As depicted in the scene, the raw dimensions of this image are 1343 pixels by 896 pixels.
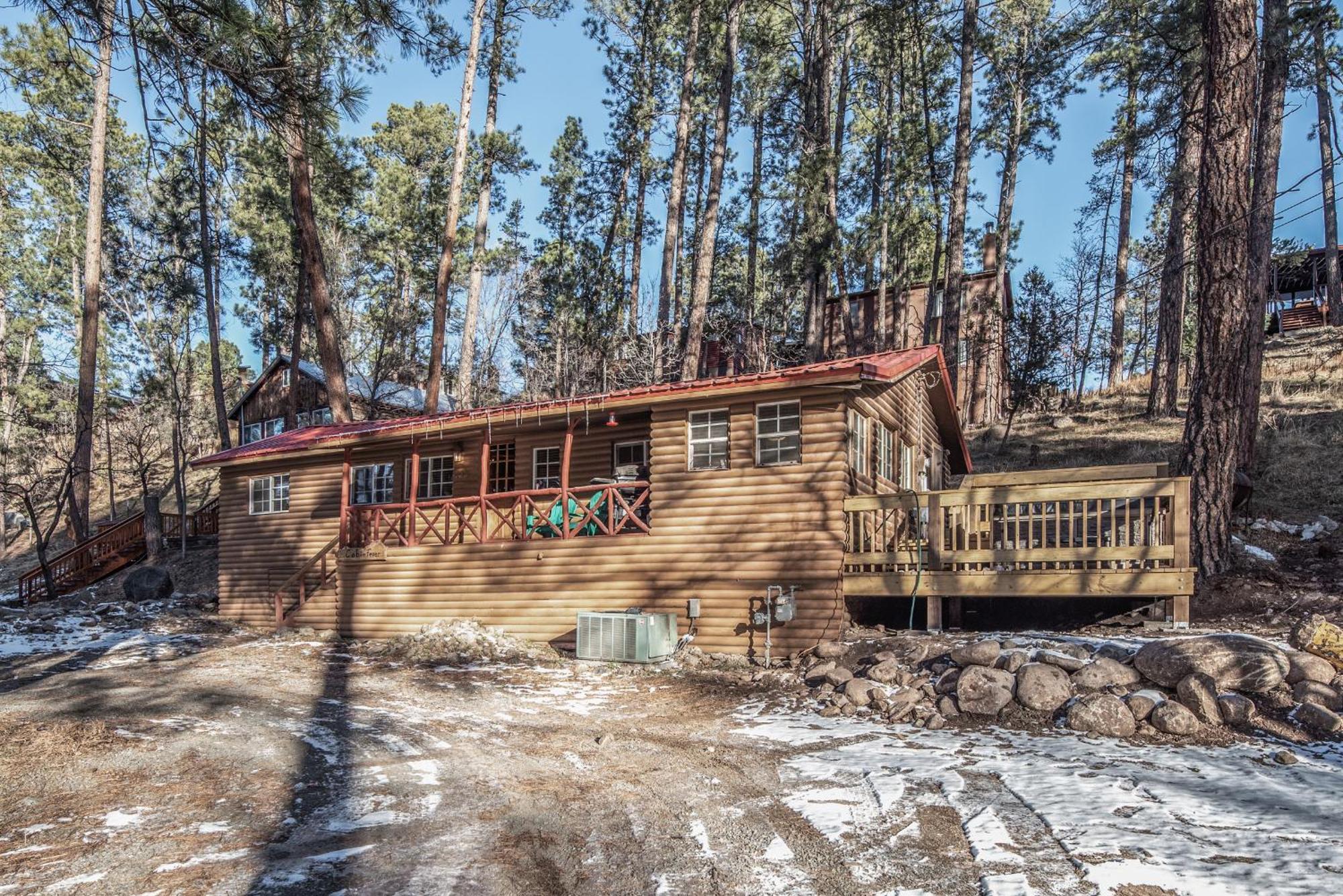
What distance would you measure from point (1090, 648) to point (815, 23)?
19.1 meters

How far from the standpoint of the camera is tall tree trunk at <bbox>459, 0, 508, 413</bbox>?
21516 millimetres

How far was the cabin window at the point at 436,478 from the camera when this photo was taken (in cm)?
1570

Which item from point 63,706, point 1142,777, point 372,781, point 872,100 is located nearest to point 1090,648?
point 1142,777

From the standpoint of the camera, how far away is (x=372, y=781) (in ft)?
17.6

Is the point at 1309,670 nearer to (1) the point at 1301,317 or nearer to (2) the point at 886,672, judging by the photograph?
(2) the point at 886,672

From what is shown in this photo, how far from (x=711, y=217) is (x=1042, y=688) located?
14353 mm

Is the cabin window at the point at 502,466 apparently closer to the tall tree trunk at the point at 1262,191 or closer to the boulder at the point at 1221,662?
the boulder at the point at 1221,662

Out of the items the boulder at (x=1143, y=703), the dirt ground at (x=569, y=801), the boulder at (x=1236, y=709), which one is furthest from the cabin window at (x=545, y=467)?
the boulder at (x=1236, y=709)

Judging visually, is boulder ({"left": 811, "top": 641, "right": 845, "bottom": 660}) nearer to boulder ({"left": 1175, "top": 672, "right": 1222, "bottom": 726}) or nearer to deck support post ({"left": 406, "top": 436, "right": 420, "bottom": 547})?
boulder ({"left": 1175, "top": 672, "right": 1222, "bottom": 726})

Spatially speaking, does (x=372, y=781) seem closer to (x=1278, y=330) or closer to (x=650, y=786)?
(x=650, y=786)

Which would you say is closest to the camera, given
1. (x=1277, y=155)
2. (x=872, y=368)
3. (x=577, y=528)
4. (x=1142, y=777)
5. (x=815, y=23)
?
(x=1142, y=777)

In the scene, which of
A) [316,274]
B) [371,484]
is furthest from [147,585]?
[316,274]

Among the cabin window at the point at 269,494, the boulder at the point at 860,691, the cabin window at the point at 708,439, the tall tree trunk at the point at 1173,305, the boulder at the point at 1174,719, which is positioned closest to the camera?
the boulder at the point at 1174,719

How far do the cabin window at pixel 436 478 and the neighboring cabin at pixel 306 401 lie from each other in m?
14.4
